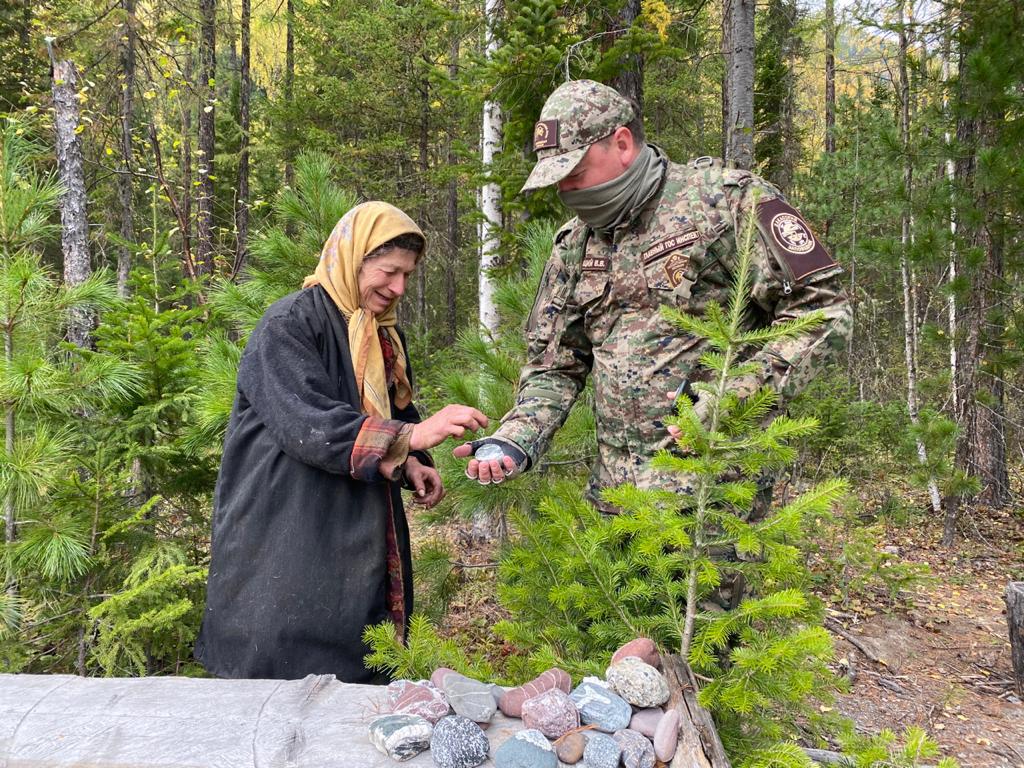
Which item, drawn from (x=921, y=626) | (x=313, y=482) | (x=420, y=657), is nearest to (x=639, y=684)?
(x=420, y=657)

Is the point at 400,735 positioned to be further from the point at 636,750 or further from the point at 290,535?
the point at 290,535

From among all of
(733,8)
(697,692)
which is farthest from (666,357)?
(733,8)

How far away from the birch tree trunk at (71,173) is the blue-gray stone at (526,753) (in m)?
5.91

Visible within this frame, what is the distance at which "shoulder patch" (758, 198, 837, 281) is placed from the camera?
6.55 feet

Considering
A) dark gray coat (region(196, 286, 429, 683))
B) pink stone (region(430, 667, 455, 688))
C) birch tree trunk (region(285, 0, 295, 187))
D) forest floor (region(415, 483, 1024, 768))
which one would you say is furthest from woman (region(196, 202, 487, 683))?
birch tree trunk (region(285, 0, 295, 187))

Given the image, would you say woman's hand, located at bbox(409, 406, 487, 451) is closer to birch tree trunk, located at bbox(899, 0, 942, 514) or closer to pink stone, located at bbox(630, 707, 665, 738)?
pink stone, located at bbox(630, 707, 665, 738)

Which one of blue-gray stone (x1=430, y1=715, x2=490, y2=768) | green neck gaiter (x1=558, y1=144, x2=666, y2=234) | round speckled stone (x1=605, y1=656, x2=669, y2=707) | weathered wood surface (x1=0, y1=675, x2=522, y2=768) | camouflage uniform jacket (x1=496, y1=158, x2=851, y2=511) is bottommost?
weathered wood surface (x1=0, y1=675, x2=522, y2=768)

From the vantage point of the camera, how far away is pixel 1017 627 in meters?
3.81

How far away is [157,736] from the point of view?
1.33 metres

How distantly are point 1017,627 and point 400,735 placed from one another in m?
4.10

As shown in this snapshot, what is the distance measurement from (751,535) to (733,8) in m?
3.97

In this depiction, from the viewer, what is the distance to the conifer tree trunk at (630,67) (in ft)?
13.9

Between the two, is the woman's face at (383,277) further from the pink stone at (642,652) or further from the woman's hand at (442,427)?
the pink stone at (642,652)

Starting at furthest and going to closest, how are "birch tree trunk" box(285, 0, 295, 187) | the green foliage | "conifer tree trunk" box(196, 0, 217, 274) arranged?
"birch tree trunk" box(285, 0, 295, 187), "conifer tree trunk" box(196, 0, 217, 274), the green foliage
